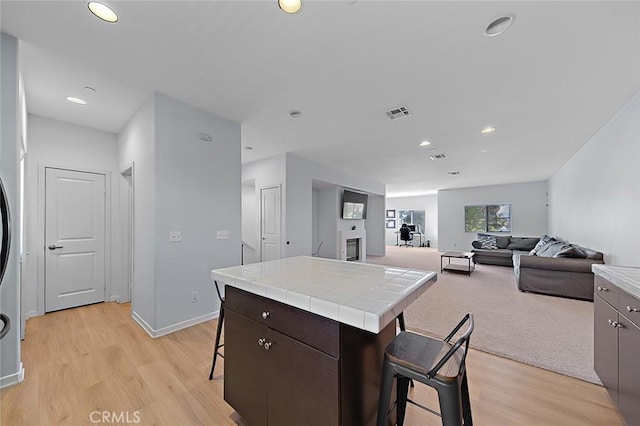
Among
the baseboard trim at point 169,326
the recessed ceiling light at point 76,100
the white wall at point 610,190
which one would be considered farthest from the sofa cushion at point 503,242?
the recessed ceiling light at point 76,100

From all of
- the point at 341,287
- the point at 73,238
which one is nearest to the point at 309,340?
the point at 341,287

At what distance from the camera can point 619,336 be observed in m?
1.54

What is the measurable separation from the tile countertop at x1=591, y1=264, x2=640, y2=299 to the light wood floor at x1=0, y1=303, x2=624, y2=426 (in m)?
0.92

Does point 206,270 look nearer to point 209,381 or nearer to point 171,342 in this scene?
point 171,342

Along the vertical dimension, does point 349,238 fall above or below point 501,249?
above

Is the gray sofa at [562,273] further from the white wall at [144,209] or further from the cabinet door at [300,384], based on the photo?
the white wall at [144,209]

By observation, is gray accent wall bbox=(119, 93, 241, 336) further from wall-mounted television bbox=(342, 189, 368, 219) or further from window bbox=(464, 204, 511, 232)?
window bbox=(464, 204, 511, 232)

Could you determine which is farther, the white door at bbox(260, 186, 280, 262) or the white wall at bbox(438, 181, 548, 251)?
the white wall at bbox(438, 181, 548, 251)

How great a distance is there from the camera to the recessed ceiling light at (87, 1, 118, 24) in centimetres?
166

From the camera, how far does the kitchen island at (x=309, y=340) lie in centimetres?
107

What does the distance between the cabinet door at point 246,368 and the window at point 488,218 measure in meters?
10.3

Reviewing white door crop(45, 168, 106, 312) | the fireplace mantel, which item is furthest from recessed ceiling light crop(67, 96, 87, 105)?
the fireplace mantel

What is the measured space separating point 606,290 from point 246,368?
2428 mm

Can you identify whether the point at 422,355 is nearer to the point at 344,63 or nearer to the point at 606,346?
the point at 606,346
